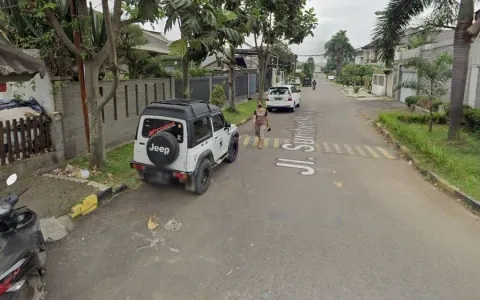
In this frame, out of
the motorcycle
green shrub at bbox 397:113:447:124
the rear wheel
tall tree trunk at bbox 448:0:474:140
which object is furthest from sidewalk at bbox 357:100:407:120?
the motorcycle

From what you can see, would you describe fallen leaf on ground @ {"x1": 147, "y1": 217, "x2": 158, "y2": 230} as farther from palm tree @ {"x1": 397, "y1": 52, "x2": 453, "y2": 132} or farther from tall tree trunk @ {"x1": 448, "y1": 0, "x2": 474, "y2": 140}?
palm tree @ {"x1": 397, "y1": 52, "x2": 453, "y2": 132}

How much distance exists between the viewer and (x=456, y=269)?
424 cm

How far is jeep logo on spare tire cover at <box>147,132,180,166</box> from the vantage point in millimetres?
5941

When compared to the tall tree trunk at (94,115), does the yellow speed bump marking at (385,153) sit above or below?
below

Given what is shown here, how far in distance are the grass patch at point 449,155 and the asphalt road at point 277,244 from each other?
70 centimetres

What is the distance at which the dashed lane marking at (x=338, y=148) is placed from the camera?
10336 millimetres

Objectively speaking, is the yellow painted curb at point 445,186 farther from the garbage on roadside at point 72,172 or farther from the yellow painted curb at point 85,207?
the garbage on roadside at point 72,172

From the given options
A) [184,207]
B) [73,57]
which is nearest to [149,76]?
[73,57]

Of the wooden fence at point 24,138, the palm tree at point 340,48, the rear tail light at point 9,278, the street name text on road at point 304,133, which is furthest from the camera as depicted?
the palm tree at point 340,48

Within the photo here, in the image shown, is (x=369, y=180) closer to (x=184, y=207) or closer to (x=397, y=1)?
(x=184, y=207)

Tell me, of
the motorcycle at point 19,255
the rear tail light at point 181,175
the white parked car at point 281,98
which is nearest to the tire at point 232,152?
the rear tail light at point 181,175

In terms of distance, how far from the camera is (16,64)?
4.22m

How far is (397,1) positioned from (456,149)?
5.46 meters

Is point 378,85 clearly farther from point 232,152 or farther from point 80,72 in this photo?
point 80,72
